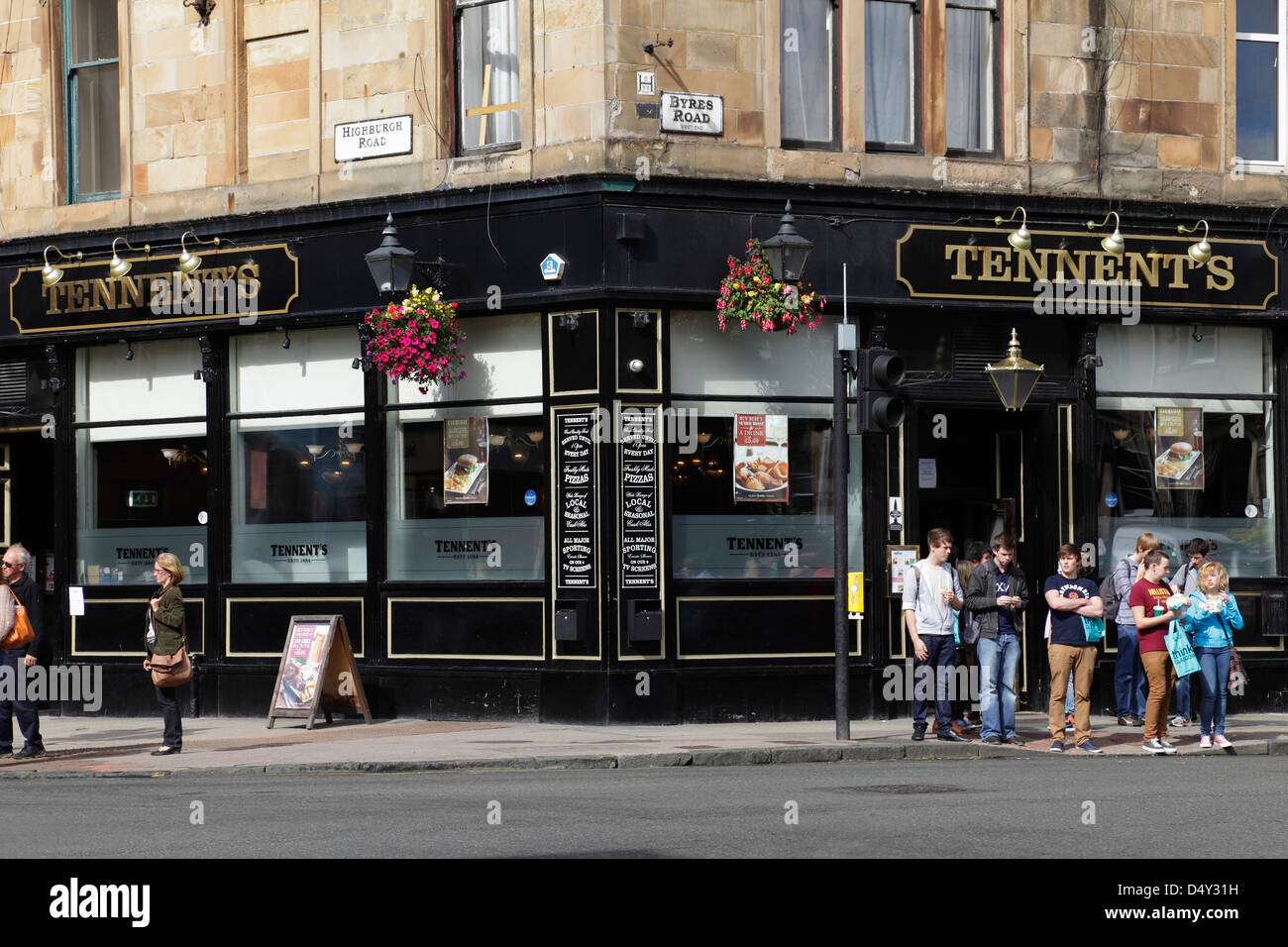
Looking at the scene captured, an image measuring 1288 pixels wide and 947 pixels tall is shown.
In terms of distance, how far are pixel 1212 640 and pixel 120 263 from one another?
486 inches

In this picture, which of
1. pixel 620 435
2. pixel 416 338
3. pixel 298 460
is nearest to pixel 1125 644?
pixel 620 435

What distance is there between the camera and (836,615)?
55.6 ft

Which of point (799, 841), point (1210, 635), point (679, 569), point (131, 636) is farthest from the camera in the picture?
point (131, 636)

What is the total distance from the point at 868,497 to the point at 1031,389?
2017 mm

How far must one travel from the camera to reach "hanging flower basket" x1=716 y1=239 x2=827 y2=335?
1853 centimetres

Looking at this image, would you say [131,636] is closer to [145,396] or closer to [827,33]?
[145,396]

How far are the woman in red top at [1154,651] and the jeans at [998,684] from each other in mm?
1149

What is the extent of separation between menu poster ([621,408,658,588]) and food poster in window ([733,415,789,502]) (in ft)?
3.12

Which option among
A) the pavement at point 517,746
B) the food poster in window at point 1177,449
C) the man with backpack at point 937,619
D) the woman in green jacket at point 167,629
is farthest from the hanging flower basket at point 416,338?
the food poster in window at point 1177,449

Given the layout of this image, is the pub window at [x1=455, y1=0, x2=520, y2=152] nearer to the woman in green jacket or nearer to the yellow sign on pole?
the woman in green jacket

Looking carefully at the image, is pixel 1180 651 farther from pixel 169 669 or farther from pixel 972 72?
pixel 169 669

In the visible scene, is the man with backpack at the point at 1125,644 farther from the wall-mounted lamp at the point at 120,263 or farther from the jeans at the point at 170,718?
the wall-mounted lamp at the point at 120,263

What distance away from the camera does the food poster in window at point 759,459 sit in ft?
62.7
